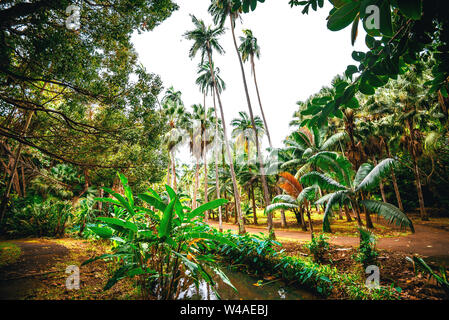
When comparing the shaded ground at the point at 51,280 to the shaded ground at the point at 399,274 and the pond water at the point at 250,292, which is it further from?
the shaded ground at the point at 399,274

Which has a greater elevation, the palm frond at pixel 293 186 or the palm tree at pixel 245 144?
the palm tree at pixel 245 144

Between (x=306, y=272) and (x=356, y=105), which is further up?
(x=356, y=105)

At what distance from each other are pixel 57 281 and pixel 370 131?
20812 mm

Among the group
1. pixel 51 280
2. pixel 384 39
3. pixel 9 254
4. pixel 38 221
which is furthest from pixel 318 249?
pixel 38 221

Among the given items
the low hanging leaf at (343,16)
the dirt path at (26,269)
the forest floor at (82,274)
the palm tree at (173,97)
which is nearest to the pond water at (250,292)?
the forest floor at (82,274)

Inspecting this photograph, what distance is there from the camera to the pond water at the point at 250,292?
3.65 metres

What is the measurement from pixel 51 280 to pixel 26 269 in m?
1.22

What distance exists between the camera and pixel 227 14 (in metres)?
14.0

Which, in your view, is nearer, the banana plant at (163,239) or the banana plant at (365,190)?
the banana plant at (163,239)

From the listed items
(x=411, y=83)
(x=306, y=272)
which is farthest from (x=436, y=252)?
(x=411, y=83)

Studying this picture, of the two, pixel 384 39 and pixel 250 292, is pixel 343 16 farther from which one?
pixel 250 292

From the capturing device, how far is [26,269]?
4.14 meters

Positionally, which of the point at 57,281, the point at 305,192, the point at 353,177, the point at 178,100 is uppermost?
the point at 178,100
